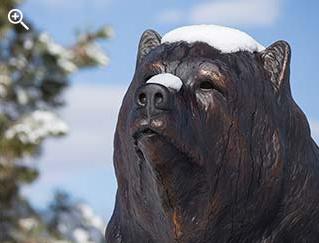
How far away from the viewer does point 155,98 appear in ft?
7.29

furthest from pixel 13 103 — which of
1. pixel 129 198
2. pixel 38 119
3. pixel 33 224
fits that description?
pixel 129 198

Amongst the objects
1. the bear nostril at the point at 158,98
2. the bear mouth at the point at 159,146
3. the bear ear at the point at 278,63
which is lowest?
the bear mouth at the point at 159,146

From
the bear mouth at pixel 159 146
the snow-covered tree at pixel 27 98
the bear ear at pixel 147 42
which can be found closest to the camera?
the bear mouth at pixel 159 146

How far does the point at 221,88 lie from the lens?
236 centimetres

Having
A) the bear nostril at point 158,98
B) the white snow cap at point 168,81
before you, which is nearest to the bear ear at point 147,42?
the white snow cap at point 168,81

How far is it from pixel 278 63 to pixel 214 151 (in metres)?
0.38

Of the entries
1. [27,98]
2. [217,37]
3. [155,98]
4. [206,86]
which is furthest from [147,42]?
[27,98]

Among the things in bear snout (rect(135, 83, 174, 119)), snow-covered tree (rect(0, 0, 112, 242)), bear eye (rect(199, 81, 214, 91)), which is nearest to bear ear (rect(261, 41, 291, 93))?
bear eye (rect(199, 81, 214, 91))

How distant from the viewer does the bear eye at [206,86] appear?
236 cm

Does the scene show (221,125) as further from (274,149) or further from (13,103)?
(13,103)

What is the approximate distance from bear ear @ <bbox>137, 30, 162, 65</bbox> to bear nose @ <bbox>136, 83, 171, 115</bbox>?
43 centimetres

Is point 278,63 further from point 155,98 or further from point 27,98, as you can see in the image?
point 27,98

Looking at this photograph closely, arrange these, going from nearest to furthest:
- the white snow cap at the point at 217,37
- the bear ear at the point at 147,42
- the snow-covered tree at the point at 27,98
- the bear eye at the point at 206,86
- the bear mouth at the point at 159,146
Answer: the bear mouth at the point at 159,146, the bear eye at the point at 206,86, the white snow cap at the point at 217,37, the bear ear at the point at 147,42, the snow-covered tree at the point at 27,98

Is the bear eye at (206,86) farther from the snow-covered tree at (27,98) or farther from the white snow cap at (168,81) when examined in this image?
the snow-covered tree at (27,98)
